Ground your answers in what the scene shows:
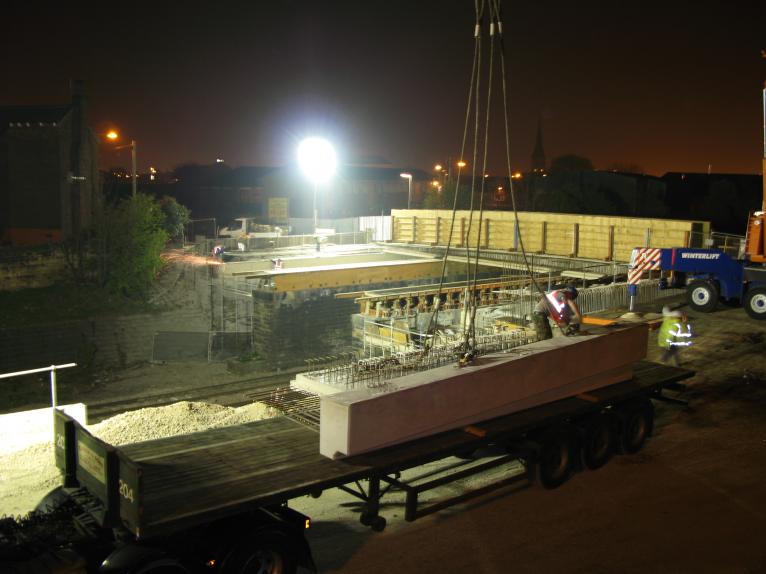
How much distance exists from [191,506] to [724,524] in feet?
20.9

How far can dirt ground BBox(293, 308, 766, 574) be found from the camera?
24.8 feet

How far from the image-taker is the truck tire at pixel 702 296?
755 inches

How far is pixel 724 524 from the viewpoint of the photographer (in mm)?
8453

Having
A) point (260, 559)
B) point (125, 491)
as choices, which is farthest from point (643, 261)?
point (125, 491)

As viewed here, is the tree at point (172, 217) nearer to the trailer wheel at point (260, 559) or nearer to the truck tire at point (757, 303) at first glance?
the truck tire at point (757, 303)

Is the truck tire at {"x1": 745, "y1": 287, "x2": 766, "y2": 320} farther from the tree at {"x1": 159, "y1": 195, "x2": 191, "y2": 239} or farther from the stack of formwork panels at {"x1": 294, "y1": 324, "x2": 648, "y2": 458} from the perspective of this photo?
the tree at {"x1": 159, "y1": 195, "x2": 191, "y2": 239}

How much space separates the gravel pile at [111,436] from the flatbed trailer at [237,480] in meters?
2.57

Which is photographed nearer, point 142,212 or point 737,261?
point 737,261

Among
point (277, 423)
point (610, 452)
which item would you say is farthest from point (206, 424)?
point (610, 452)

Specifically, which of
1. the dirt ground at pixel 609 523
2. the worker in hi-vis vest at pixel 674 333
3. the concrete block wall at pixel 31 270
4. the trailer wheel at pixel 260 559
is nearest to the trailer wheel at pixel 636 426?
the dirt ground at pixel 609 523

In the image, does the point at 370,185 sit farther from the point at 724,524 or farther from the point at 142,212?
the point at 724,524

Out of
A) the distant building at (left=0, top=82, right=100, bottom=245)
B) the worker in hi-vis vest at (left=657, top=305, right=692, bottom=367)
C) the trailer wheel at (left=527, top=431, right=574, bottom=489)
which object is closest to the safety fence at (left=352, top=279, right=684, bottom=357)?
the worker in hi-vis vest at (left=657, top=305, right=692, bottom=367)

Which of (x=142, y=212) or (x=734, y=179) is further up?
(x=734, y=179)

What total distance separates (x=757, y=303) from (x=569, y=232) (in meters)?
12.9
